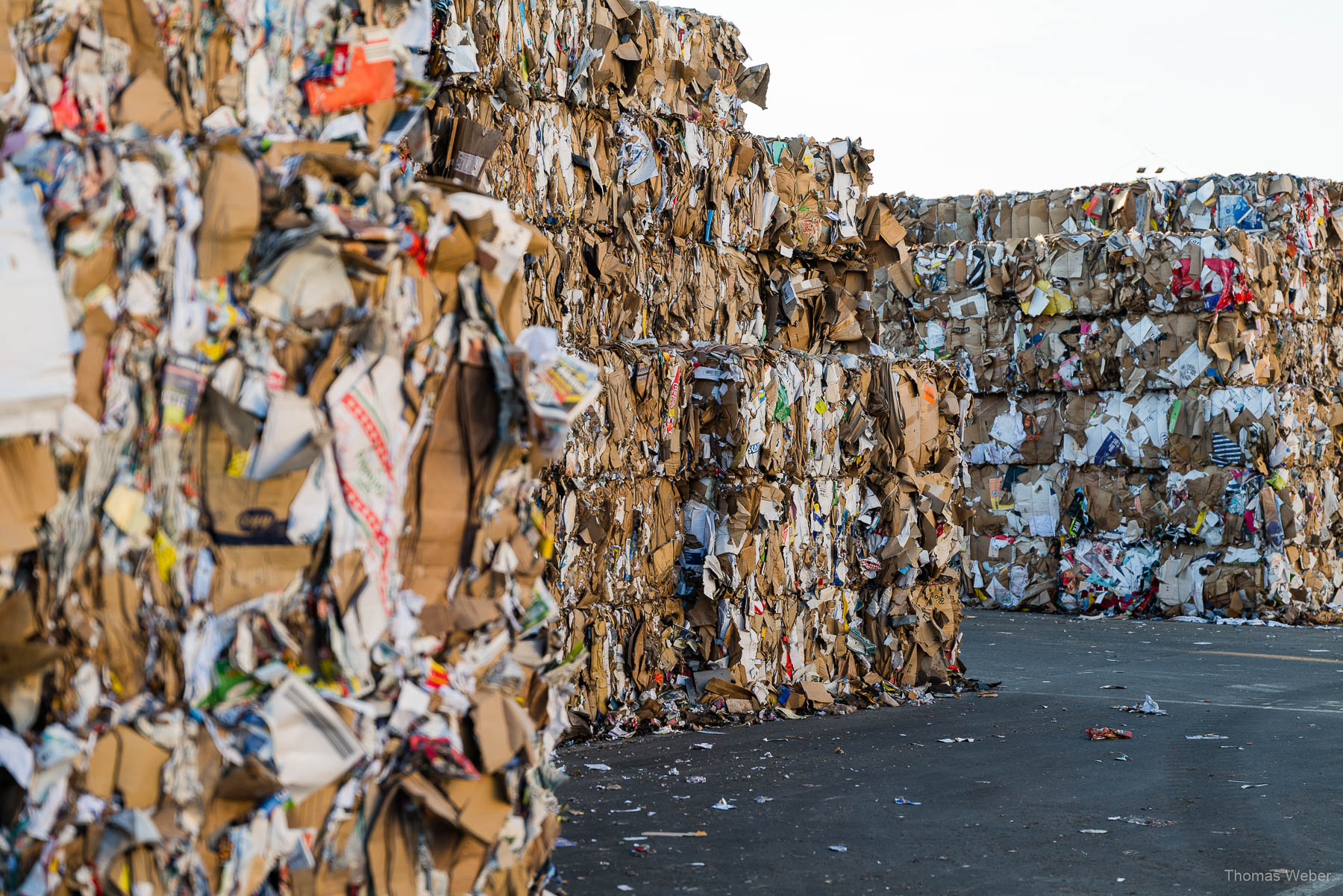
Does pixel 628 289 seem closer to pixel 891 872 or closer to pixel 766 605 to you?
pixel 766 605

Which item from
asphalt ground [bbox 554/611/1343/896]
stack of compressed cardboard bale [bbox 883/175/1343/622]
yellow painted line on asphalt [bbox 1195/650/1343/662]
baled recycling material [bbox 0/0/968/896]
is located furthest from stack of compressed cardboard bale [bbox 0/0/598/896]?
stack of compressed cardboard bale [bbox 883/175/1343/622]

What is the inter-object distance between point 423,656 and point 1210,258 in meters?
9.91

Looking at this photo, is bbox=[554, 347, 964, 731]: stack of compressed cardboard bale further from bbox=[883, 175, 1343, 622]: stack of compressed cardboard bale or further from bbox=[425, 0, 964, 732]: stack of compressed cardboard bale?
bbox=[883, 175, 1343, 622]: stack of compressed cardboard bale

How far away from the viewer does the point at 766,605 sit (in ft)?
22.1

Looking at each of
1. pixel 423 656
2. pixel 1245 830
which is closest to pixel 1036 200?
pixel 1245 830

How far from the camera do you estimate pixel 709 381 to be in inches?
259

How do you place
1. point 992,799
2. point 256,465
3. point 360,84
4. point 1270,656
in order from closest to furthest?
point 256,465, point 360,84, point 992,799, point 1270,656

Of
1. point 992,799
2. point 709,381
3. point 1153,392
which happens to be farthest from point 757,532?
point 1153,392

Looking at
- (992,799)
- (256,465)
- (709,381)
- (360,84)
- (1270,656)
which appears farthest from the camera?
(1270,656)

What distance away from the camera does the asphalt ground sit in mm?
3932

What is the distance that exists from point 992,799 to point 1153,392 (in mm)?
7387

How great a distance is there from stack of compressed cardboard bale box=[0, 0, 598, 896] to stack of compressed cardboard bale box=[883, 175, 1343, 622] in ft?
28.3

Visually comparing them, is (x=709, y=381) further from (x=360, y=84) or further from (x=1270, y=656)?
(x=1270, y=656)

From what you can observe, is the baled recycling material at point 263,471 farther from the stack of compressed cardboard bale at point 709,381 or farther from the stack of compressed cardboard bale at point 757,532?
the stack of compressed cardboard bale at point 757,532
